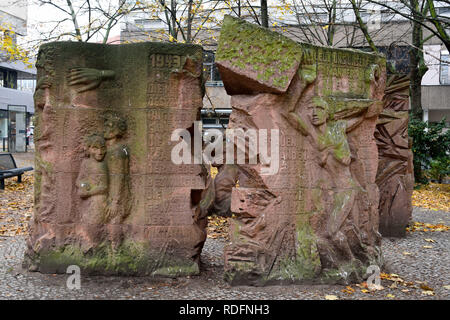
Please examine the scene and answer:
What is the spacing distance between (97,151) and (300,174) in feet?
7.73

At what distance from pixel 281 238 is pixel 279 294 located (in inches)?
24.1

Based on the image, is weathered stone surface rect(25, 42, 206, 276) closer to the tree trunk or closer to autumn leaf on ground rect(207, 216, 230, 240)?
autumn leaf on ground rect(207, 216, 230, 240)

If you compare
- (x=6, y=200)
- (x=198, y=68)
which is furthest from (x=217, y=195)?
(x=6, y=200)

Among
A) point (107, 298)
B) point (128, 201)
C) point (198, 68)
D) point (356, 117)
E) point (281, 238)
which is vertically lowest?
point (107, 298)

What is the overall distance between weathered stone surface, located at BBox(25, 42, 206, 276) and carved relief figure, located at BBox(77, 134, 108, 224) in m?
0.01

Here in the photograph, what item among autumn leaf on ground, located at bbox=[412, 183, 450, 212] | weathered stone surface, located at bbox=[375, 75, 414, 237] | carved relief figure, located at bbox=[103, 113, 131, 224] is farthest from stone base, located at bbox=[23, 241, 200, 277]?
autumn leaf on ground, located at bbox=[412, 183, 450, 212]

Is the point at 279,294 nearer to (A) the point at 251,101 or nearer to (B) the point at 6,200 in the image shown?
(A) the point at 251,101

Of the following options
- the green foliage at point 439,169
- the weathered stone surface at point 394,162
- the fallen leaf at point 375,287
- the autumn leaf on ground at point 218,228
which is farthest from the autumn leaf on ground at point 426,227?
the green foliage at point 439,169

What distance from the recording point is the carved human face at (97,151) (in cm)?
523

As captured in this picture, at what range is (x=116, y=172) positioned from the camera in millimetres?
5273

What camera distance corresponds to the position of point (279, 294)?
4664 mm

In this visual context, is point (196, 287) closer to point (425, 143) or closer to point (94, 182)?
point (94, 182)

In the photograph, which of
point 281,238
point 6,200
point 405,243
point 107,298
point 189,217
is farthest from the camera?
point 6,200

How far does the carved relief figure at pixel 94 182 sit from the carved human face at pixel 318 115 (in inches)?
96.0
